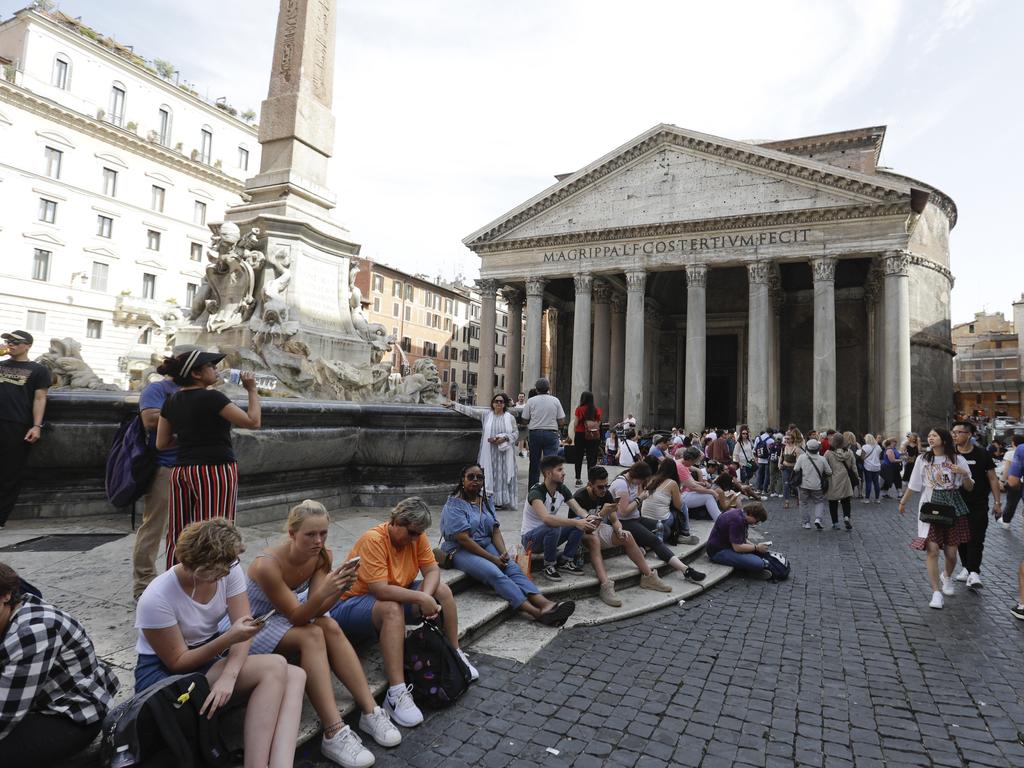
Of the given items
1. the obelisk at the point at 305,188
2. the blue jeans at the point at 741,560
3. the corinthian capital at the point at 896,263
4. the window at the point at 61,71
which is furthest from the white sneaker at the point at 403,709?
the window at the point at 61,71

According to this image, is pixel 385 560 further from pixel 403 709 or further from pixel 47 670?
pixel 47 670

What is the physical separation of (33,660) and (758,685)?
11.1 ft

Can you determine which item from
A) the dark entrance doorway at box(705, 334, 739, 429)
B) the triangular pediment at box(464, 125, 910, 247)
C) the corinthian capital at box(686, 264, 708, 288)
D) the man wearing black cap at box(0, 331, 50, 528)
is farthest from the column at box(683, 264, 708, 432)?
the man wearing black cap at box(0, 331, 50, 528)

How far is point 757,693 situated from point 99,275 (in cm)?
3177

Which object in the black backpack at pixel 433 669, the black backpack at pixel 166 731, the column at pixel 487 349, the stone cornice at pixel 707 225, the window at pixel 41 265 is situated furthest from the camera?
the column at pixel 487 349

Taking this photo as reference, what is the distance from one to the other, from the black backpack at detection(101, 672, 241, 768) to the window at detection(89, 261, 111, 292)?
30.6 m

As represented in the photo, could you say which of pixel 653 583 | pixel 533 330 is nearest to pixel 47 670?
pixel 653 583

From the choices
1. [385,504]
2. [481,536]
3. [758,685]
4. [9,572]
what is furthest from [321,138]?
[758,685]

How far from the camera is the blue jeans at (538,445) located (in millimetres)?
7238

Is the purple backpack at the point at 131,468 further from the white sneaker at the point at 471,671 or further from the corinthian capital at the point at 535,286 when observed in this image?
the corinthian capital at the point at 535,286

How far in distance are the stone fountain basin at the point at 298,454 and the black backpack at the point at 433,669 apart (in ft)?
7.83

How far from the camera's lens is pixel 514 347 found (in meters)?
29.8

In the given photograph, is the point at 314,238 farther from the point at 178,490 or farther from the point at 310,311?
the point at 178,490

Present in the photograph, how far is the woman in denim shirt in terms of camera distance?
13.3 feet
